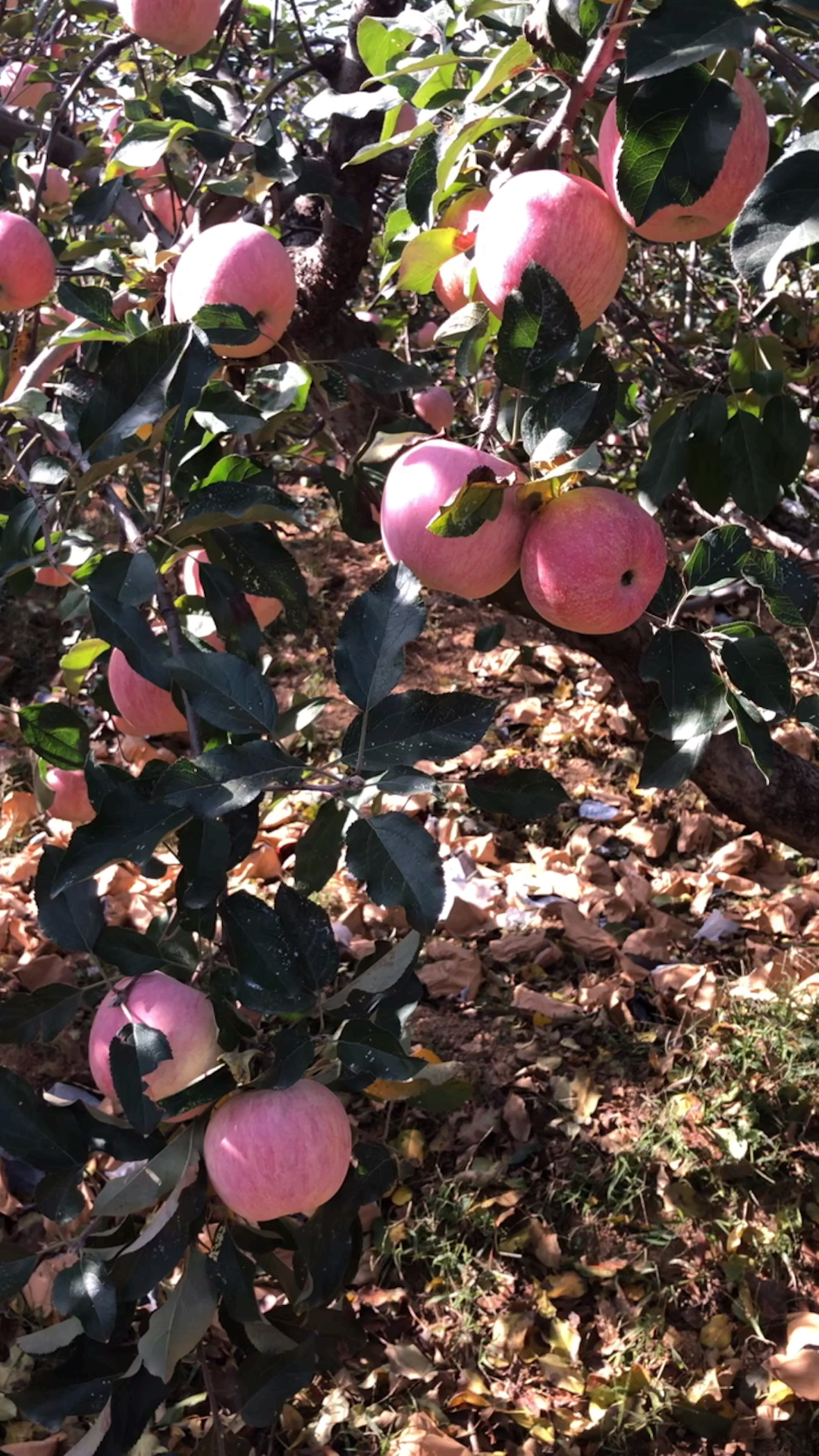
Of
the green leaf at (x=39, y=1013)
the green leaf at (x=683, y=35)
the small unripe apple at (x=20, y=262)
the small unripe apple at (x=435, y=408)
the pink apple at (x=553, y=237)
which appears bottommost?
the small unripe apple at (x=435, y=408)

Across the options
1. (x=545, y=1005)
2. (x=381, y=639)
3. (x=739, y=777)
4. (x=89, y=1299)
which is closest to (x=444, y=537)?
(x=381, y=639)

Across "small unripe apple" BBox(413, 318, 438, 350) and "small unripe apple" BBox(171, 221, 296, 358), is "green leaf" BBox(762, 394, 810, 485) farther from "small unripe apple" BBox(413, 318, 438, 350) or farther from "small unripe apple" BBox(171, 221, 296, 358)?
"small unripe apple" BBox(413, 318, 438, 350)

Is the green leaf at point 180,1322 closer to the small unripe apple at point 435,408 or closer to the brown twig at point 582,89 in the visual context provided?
the brown twig at point 582,89

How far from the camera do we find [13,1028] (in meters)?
1.06

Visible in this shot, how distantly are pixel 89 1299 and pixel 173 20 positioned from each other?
59.8 inches

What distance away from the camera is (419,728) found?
2.89 feet

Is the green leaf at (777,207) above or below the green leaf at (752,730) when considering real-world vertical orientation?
above

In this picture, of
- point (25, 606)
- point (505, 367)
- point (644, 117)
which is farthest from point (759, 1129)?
point (25, 606)

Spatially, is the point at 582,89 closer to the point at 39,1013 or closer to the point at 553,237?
the point at 553,237

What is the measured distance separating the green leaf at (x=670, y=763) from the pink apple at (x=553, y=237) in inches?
17.2

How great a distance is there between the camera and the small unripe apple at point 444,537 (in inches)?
34.7

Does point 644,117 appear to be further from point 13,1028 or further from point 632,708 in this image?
point 632,708

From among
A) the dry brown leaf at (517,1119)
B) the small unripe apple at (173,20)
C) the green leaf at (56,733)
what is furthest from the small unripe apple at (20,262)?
the dry brown leaf at (517,1119)

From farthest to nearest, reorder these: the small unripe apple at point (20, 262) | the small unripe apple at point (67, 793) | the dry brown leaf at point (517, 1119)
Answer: the dry brown leaf at point (517, 1119)
the small unripe apple at point (67, 793)
the small unripe apple at point (20, 262)
